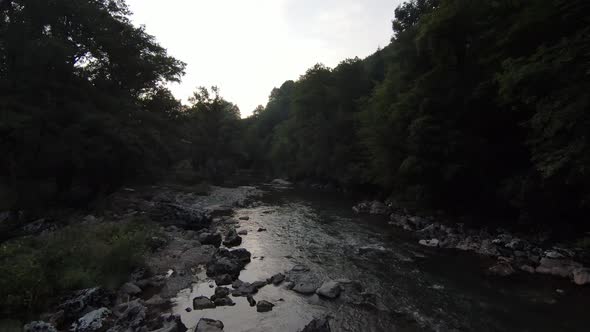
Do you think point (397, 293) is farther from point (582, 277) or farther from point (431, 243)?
→ point (431, 243)

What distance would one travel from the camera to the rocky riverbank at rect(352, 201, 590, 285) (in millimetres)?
11312

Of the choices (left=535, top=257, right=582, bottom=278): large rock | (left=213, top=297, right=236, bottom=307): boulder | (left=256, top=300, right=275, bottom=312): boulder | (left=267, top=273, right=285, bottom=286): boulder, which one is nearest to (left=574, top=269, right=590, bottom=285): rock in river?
(left=535, top=257, right=582, bottom=278): large rock

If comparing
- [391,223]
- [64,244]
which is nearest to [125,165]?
[64,244]

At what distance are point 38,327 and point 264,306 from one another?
4.93m

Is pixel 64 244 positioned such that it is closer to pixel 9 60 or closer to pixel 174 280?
pixel 174 280

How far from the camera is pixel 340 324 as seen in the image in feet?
25.5

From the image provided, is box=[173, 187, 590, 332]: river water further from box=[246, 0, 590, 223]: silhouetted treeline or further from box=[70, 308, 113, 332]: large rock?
box=[246, 0, 590, 223]: silhouetted treeline

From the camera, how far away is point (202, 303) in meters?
8.57

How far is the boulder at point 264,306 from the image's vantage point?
8.46m

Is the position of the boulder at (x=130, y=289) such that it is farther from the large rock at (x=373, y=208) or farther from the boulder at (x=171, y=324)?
the large rock at (x=373, y=208)

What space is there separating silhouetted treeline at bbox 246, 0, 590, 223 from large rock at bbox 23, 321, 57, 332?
1451cm

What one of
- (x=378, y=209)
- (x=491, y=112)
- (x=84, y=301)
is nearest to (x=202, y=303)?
(x=84, y=301)

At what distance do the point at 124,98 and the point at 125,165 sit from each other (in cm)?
452

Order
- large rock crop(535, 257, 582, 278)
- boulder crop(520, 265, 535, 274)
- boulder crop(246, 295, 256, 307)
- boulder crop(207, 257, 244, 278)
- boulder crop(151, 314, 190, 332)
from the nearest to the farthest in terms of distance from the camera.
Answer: boulder crop(151, 314, 190, 332) → boulder crop(246, 295, 256, 307) → boulder crop(207, 257, 244, 278) → large rock crop(535, 257, 582, 278) → boulder crop(520, 265, 535, 274)
